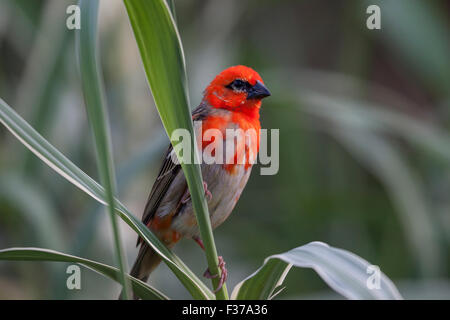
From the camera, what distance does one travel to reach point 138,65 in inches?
105

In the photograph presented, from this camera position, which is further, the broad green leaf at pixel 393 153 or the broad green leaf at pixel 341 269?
the broad green leaf at pixel 393 153

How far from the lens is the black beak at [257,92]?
1724mm

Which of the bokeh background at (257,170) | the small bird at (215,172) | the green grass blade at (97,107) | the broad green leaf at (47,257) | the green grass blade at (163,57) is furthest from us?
the bokeh background at (257,170)

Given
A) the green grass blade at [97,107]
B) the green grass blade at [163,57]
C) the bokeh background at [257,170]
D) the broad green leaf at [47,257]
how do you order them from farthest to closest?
the bokeh background at [257,170] < the broad green leaf at [47,257] < the green grass blade at [163,57] < the green grass blade at [97,107]

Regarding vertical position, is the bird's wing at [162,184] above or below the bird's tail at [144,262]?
above

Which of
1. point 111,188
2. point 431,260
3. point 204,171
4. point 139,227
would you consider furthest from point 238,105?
point 431,260

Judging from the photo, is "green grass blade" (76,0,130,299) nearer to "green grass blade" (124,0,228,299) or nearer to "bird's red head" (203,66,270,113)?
"green grass blade" (124,0,228,299)

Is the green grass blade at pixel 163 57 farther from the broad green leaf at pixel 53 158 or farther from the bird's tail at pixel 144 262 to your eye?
the bird's tail at pixel 144 262

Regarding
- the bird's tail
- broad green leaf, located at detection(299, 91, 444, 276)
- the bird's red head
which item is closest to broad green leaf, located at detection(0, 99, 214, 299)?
the bird's tail

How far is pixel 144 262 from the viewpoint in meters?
1.78

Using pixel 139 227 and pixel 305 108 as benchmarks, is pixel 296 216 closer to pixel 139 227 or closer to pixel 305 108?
pixel 305 108

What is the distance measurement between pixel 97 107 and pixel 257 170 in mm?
2395

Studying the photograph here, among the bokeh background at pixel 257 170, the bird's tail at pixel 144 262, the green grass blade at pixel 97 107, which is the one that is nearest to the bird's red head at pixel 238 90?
the bokeh background at pixel 257 170

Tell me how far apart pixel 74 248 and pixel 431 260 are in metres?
1.56
